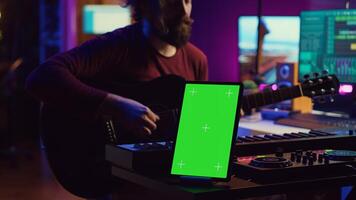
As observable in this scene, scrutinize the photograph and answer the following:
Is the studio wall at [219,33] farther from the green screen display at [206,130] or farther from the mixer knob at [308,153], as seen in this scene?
the green screen display at [206,130]

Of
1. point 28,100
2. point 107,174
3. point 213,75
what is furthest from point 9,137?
point 107,174

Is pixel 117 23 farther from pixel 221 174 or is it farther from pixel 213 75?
pixel 221 174

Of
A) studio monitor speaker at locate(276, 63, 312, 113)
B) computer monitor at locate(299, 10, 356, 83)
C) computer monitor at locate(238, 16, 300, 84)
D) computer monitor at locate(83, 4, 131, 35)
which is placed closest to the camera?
computer monitor at locate(299, 10, 356, 83)

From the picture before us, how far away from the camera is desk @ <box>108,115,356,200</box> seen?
5.74ft

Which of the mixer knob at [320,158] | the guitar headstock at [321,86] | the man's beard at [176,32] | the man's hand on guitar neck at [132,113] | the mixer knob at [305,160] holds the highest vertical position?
the man's beard at [176,32]

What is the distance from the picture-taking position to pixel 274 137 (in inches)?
85.8

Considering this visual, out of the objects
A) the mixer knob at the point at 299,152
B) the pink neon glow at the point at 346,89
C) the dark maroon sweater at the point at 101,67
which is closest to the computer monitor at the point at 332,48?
the pink neon glow at the point at 346,89

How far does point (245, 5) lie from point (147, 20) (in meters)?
1.44

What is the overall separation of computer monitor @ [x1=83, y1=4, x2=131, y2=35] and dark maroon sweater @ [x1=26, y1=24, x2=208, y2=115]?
3.52m

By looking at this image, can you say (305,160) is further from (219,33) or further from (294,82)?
(219,33)

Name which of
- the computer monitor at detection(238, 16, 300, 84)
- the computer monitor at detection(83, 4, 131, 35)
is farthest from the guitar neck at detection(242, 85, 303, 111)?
the computer monitor at detection(83, 4, 131, 35)

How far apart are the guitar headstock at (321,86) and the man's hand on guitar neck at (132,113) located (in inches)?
21.3

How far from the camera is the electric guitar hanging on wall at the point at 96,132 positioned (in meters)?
2.70

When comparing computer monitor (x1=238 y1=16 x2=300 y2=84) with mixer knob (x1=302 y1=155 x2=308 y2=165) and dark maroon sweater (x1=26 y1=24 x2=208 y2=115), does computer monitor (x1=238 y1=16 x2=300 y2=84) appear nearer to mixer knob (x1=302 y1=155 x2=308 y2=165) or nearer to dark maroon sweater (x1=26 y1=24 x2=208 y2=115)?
dark maroon sweater (x1=26 y1=24 x2=208 y2=115)
